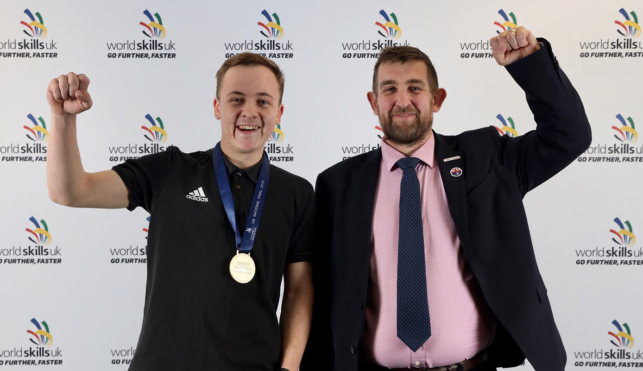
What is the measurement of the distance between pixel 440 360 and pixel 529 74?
1.20 m

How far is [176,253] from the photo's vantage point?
196 centimetres

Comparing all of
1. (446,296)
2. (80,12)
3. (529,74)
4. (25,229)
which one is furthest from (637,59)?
(25,229)

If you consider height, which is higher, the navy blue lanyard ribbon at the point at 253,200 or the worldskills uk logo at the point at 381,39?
the worldskills uk logo at the point at 381,39

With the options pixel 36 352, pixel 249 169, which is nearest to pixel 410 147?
pixel 249 169

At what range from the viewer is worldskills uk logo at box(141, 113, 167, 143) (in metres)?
4.34

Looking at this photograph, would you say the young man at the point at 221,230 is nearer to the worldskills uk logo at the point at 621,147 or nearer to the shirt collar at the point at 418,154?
the shirt collar at the point at 418,154

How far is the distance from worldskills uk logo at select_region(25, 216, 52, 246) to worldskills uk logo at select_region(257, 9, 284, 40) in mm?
2474

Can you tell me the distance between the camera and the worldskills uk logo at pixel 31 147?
14.2ft

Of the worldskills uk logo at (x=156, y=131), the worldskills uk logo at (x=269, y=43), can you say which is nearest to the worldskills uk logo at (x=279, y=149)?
the worldskills uk logo at (x=269, y=43)

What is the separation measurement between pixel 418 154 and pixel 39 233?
3.49 m

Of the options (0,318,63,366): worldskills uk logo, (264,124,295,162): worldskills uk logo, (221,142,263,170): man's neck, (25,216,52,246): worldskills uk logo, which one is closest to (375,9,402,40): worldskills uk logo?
(264,124,295,162): worldskills uk logo

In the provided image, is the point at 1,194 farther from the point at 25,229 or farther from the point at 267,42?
the point at 267,42

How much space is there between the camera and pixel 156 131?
4.35m

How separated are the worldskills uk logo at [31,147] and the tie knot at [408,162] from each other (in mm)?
3376
